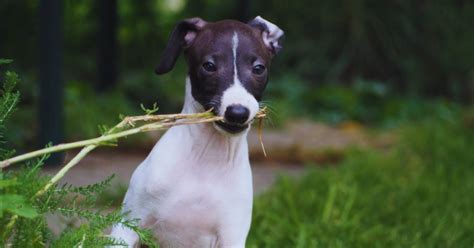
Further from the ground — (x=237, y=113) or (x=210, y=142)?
(x=237, y=113)

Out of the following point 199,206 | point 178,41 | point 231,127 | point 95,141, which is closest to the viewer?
point 95,141

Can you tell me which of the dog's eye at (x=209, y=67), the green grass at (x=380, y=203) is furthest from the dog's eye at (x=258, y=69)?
the green grass at (x=380, y=203)

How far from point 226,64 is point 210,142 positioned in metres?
0.31

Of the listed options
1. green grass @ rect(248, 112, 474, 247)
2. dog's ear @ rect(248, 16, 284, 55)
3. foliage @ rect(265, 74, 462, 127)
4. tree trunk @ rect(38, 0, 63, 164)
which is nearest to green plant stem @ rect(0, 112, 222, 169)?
dog's ear @ rect(248, 16, 284, 55)

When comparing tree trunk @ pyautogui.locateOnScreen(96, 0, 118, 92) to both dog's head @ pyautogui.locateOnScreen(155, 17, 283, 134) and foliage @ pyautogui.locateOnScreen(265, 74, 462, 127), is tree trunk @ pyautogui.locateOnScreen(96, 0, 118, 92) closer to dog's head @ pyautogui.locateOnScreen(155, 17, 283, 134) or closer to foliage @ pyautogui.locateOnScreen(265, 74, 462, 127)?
foliage @ pyautogui.locateOnScreen(265, 74, 462, 127)

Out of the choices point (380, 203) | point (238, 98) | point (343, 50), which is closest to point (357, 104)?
point (343, 50)

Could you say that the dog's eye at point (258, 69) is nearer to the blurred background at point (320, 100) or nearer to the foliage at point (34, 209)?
the blurred background at point (320, 100)

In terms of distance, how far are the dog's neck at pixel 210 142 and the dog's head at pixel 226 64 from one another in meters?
0.09

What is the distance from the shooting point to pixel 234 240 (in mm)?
2906

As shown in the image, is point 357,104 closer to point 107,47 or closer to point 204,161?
point 107,47

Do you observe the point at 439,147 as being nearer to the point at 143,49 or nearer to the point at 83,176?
the point at 83,176

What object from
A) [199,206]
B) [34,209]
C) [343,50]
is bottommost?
[343,50]

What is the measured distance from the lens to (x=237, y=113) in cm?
264

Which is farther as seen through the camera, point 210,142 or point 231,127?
point 210,142
